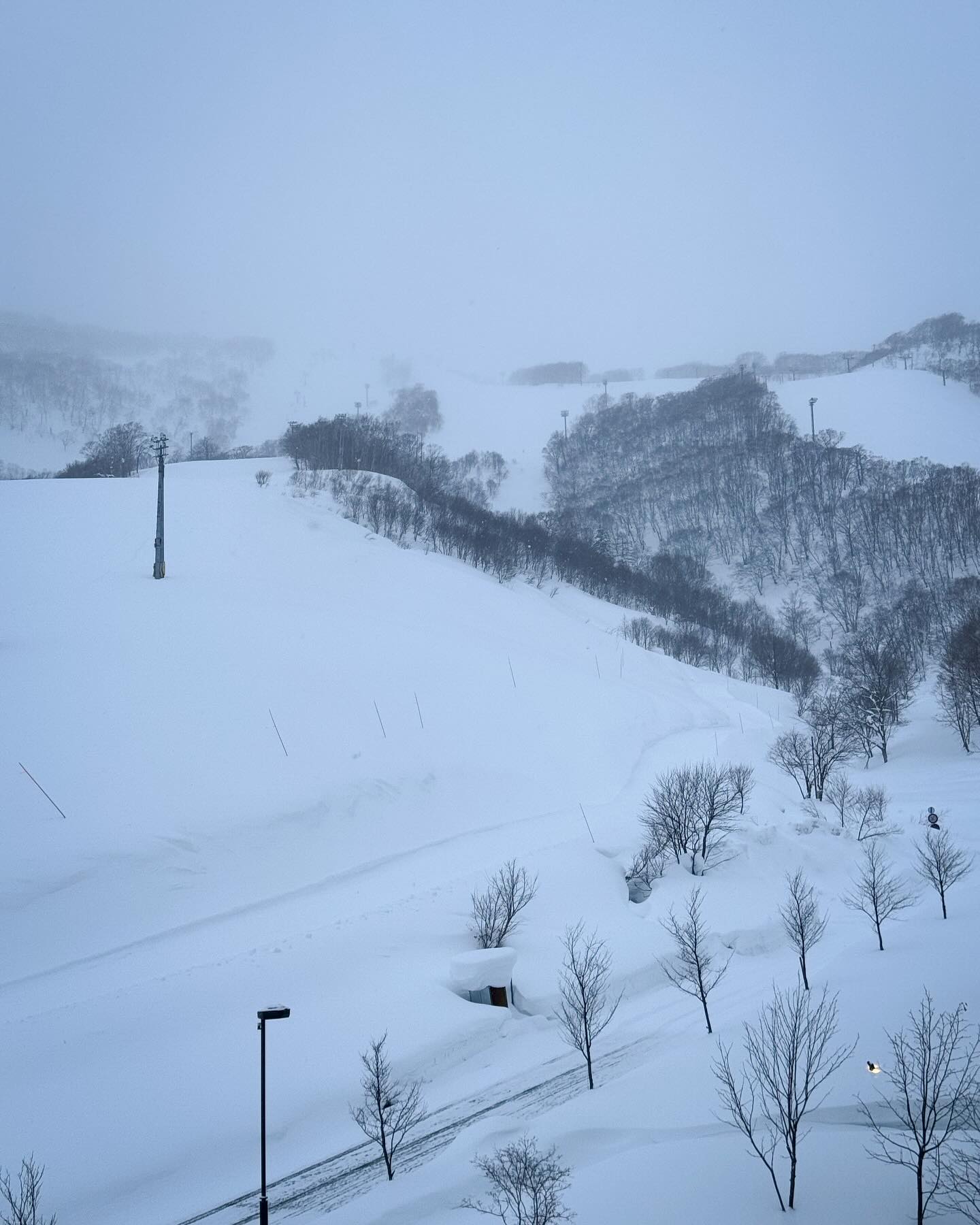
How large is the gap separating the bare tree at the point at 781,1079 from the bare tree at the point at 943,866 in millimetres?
6893

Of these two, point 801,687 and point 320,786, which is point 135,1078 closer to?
point 320,786

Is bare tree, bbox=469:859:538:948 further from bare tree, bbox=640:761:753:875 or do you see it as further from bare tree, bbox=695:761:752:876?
bare tree, bbox=695:761:752:876

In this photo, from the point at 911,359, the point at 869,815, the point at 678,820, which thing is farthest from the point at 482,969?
the point at 911,359

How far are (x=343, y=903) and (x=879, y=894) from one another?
15507 millimetres

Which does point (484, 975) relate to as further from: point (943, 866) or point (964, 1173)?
point (943, 866)

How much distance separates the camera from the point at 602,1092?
40.6 ft

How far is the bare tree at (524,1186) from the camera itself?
849cm

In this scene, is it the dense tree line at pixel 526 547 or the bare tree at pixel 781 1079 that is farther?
the dense tree line at pixel 526 547

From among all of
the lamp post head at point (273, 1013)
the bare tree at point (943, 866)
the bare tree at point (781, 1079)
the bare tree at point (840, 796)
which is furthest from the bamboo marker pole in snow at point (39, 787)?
the bare tree at point (840, 796)

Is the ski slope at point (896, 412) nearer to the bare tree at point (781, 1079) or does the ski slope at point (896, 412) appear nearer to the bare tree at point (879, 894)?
the bare tree at point (879, 894)

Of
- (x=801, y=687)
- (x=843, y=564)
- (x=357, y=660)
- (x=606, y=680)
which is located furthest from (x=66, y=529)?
(x=843, y=564)

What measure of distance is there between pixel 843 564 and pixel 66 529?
83939 mm

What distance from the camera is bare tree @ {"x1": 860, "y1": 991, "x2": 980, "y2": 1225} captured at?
861cm

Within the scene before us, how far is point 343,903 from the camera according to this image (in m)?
18.0
